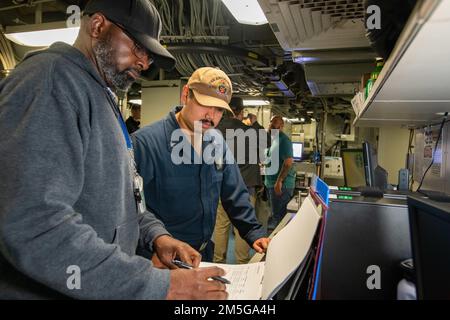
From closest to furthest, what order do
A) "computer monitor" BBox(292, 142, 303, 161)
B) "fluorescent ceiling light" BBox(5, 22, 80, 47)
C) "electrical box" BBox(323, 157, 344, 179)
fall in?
"fluorescent ceiling light" BBox(5, 22, 80, 47)
"electrical box" BBox(323, 157, 344, 179)
"computer monitor" BBox(292, 142, 303, 161)

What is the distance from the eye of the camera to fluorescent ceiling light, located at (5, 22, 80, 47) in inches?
94.8

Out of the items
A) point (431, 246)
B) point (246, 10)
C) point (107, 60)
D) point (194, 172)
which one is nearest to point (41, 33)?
point (246, 10)

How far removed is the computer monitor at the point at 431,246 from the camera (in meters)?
0.61

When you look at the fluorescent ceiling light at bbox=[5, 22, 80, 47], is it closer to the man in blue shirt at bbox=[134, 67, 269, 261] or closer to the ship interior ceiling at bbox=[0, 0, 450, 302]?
the ship interior ceiling at bbox=[0, 0, 450, 302]

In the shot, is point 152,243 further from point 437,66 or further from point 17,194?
point 437,66

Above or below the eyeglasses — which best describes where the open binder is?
below

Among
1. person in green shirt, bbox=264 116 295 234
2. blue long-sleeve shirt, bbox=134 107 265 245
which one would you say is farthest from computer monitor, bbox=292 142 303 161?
blue long-sleeve shirt, bbox=134 107 265 245

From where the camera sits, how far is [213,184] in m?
1.49

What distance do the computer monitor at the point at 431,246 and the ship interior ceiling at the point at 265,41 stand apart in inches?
37.2

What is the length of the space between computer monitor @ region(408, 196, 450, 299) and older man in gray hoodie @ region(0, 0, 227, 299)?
464 mm

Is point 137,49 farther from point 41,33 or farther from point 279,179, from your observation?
point 279,179

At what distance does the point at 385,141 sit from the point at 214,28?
256 centimetres

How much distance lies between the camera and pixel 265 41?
3.74 metres

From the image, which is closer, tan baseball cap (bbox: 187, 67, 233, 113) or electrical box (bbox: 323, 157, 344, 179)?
tan baseball cap (bbox: 187, 67, 233, 113)
